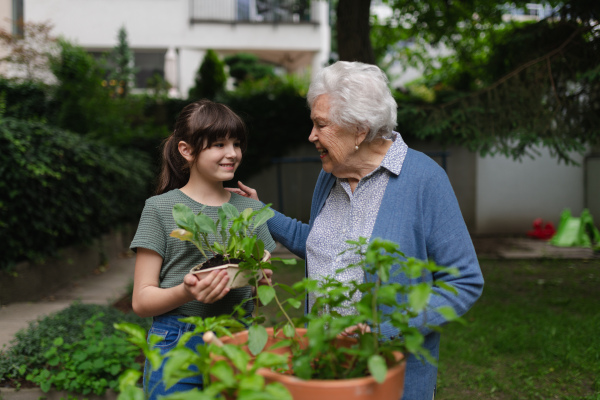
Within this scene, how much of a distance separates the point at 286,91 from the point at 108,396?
7.89m

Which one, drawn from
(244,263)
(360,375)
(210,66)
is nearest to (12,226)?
(244,263)

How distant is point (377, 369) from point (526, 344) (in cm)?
381

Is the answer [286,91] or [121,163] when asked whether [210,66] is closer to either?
[286,91]

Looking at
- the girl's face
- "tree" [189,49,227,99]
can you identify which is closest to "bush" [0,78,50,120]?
"tree" [189,49,227,99]

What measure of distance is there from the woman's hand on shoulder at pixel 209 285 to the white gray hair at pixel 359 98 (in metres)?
0.74

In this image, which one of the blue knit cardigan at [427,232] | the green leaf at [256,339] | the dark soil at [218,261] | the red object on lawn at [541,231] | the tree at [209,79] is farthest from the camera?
the tree at [209,79]

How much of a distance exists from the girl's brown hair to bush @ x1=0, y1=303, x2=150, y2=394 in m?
1.28

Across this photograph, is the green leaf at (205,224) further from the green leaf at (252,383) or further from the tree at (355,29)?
the tree at (355,29)

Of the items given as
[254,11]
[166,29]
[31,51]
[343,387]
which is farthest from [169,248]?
[254,11]

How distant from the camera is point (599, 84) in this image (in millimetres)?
5141

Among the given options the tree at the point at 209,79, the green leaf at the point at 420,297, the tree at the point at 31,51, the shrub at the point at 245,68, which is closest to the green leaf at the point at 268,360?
the green leaf at the point at 420,297

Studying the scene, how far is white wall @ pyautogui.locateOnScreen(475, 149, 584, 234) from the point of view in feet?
33.6

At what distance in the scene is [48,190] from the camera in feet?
16.9

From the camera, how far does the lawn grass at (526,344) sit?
3.41m
